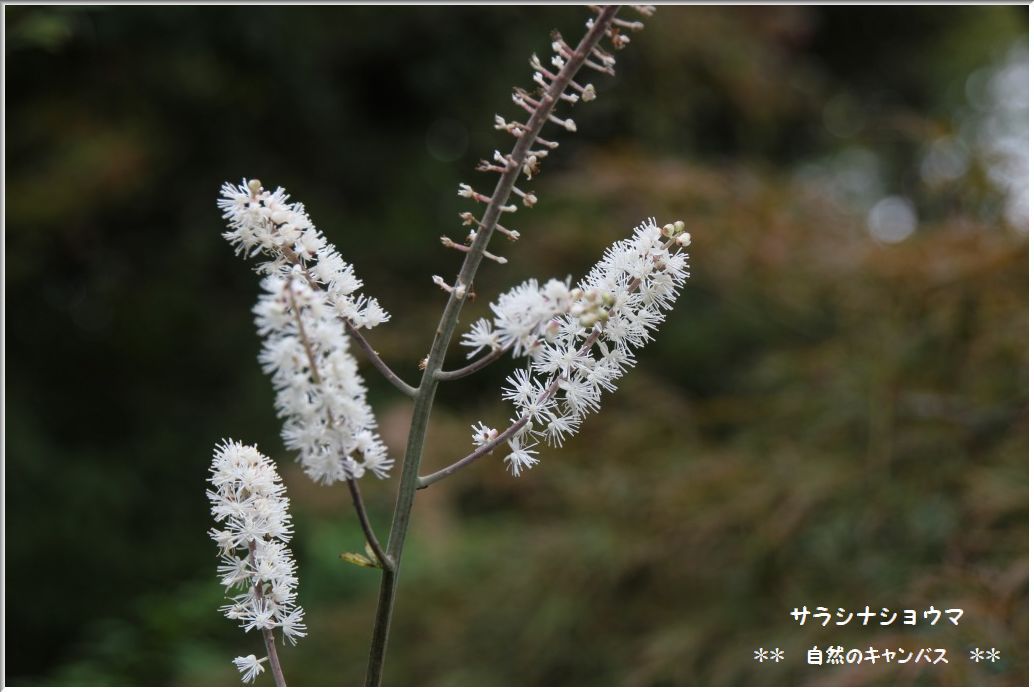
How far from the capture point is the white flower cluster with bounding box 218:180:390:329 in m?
0.89

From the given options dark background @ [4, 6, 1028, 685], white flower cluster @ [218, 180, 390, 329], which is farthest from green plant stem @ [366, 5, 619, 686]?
dark background @ [4, 6, 1028, 685]

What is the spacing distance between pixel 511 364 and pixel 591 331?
12.7 ft

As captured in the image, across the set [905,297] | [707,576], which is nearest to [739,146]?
[905,297]

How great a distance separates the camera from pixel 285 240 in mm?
889

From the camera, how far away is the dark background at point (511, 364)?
2674 mm

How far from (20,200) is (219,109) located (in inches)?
46.4

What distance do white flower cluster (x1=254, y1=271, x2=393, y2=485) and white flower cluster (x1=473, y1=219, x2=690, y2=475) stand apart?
6.0 inches

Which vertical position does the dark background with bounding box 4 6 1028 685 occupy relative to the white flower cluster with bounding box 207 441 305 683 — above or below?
above

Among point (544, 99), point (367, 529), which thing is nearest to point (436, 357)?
point (367, 529)

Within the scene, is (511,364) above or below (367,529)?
above

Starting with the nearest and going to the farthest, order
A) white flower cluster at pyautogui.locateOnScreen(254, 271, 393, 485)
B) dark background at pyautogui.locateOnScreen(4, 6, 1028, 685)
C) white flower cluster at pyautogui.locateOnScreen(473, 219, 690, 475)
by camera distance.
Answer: white flower cluster at pyautogui.locateOnScreen(254, 271, 393, 485) < white flower cluster at pyautogui.locateOnScreen(473, 219, 690, 475) < dark background at pyautogui.locateOnScreen(4, 6, 1028, 685)

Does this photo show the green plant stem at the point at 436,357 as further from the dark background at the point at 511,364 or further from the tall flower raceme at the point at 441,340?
the dark background at the point at 511,364

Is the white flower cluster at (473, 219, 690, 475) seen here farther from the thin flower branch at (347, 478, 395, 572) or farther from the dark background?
the dark background

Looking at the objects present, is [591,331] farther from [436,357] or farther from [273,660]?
[273,660]
